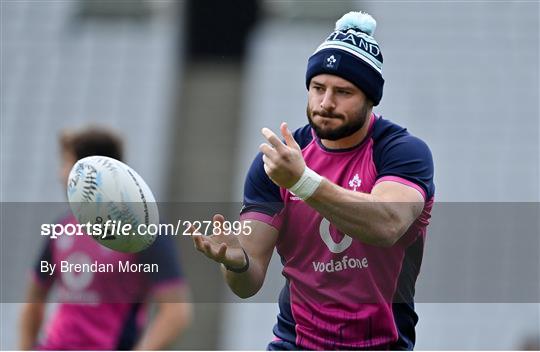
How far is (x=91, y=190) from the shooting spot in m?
3.94

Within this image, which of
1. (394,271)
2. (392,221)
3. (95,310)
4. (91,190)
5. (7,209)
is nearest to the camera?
(392,221)

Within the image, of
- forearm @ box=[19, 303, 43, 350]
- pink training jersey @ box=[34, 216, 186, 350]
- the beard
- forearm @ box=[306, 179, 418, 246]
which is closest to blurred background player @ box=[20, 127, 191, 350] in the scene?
pink training jersey @ box=[34, 216, 186, 350]

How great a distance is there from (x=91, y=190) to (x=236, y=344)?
5886 mm

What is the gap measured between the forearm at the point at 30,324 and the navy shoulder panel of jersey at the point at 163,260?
0.80 m

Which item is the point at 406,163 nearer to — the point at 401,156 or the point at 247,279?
the point at 401,156

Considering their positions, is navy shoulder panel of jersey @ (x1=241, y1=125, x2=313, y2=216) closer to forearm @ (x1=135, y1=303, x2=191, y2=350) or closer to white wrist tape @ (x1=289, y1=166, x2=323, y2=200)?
white wrist tape @ (x1=289, y1=166, x2=323, y2=200)

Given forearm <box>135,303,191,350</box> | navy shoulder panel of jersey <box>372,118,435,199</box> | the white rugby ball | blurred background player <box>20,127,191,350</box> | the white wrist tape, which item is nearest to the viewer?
the white wrist tape

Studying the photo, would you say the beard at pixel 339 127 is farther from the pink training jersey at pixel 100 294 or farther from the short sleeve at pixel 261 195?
the pink training jersey at pixel 100 294

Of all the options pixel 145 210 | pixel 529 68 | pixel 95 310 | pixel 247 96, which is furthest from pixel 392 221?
pixel 529 68

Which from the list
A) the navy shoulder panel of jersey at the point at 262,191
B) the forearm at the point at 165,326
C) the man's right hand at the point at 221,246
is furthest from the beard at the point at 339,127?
the forearm at the point at 165,326

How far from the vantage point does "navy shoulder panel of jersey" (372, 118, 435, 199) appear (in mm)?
3559

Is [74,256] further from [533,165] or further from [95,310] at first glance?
[533,165]

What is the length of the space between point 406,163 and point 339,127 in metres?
0.26

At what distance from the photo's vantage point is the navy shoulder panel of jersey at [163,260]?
204 inches
